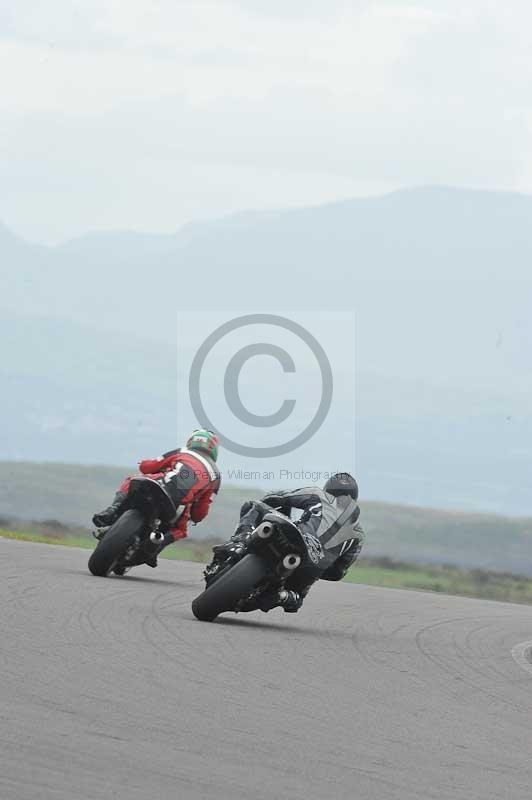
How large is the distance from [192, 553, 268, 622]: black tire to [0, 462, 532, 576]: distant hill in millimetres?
34713

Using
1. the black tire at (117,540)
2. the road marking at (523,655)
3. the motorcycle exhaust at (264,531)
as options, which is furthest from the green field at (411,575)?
the motorcycle exhaust at (264,531)

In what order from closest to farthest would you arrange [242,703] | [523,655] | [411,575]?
1. [242,703]
2. [523,655]
3. [411,575]

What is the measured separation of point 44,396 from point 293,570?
15413 cm

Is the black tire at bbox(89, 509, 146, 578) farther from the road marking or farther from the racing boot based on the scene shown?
the road marking

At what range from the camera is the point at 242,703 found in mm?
8805

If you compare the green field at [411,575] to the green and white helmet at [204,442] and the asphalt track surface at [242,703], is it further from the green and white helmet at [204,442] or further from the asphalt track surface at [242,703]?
the asphalt track surface at [242,703]

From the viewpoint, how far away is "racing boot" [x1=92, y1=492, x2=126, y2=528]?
1638 cm

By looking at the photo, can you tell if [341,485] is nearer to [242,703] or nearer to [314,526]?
[314,526]

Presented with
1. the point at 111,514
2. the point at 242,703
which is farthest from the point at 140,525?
the point at 242,703

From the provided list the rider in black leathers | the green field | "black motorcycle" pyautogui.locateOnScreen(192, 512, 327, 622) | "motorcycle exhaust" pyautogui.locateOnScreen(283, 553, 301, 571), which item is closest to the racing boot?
the rider in black leathers

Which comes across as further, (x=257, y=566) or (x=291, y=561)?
(x=291, y=561)

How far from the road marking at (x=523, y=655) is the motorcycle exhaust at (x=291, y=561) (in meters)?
1.93

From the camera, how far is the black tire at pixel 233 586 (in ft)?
41.6

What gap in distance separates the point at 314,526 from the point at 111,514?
3.54 meters
